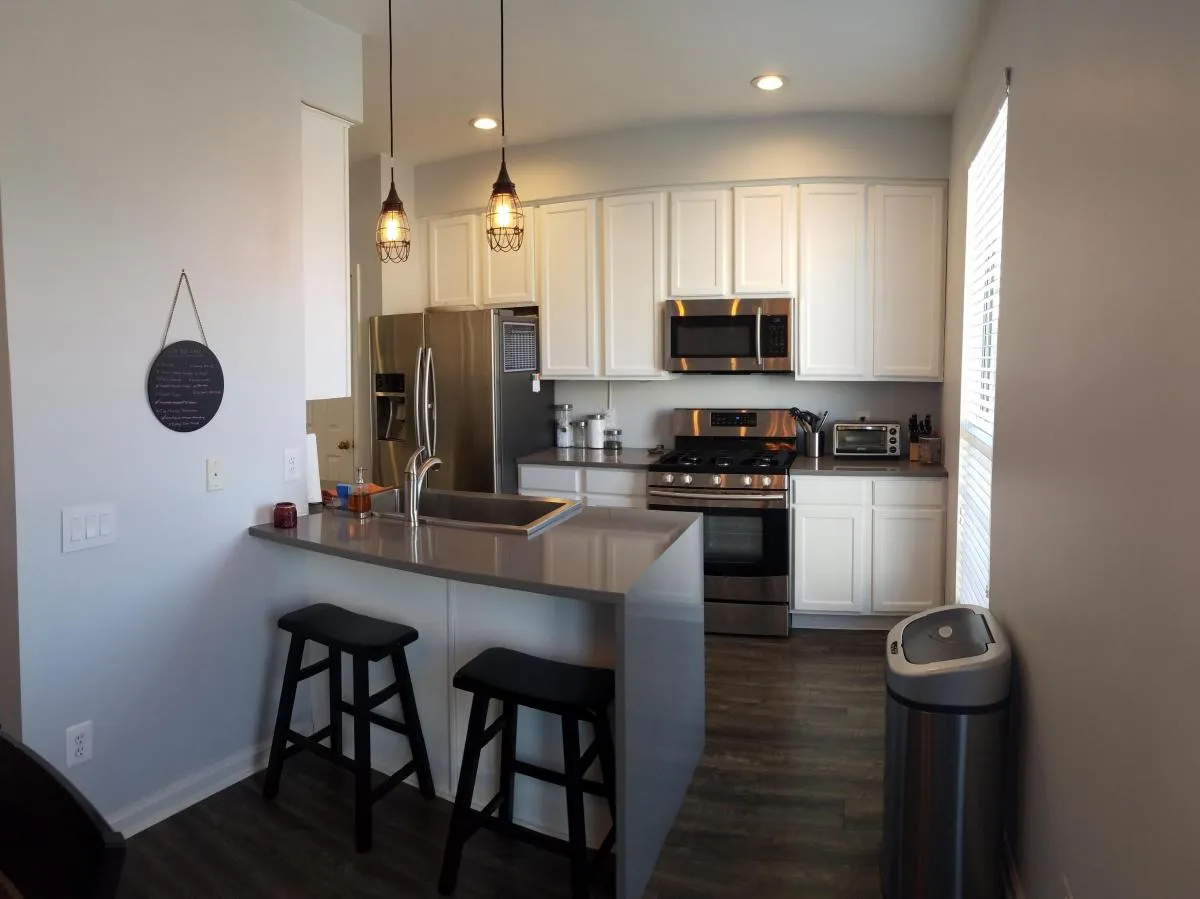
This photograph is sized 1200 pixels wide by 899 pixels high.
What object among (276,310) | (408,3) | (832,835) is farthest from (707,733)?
(408,3)

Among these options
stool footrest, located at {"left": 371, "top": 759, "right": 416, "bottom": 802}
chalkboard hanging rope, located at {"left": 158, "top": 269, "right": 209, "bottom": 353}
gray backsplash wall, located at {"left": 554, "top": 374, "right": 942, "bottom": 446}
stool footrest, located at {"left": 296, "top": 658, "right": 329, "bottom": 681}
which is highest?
chalkboard hanging rope, located at {"left": 158, "top": 269, "right": 209, "bottom": 353}

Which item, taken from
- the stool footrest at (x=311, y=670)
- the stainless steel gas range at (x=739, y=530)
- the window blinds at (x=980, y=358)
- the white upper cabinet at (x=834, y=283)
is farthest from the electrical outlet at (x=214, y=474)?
the white upper cabinet at (x=834, y=283)

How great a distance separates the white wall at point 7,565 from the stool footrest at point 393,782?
38.7 inches

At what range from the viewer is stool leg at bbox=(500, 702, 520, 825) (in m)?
2.34

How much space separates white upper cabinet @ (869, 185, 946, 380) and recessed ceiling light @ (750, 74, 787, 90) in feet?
2.71

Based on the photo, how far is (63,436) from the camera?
90.4 inches

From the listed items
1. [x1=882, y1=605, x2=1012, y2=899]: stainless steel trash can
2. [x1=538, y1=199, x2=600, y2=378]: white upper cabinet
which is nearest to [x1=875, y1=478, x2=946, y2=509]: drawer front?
[x1=538, y1=199, x2=600, y2=378]: white upper cabinet

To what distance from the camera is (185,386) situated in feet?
8.57

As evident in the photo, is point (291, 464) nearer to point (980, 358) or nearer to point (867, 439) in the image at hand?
point (980, 358)

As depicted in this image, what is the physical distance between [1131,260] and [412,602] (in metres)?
2.17

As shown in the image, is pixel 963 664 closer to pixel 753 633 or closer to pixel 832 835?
pixel 832 835

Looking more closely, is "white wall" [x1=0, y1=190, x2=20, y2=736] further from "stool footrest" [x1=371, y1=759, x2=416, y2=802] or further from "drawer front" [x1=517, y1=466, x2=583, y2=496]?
"drawer front" [x1=517, y1=466, x2=583, y2=496]

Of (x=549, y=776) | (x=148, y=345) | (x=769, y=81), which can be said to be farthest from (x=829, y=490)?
(x=148, y=345)

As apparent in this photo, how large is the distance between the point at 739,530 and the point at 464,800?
2378 mm
